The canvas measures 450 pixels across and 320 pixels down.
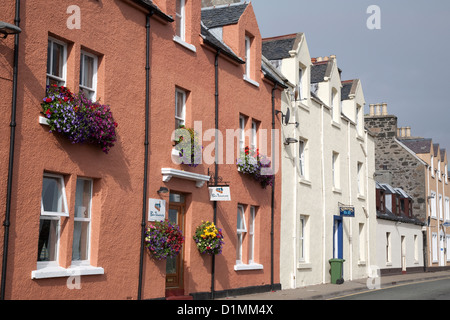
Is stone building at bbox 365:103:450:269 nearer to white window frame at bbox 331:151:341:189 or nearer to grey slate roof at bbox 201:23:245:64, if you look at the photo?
white window frame at bbox 331:151:341:189

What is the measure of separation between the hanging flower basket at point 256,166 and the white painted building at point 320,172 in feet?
6.40

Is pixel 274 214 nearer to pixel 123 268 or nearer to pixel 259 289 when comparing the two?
pixel 259 289

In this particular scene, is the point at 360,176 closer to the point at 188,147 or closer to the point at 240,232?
the point at 240,232

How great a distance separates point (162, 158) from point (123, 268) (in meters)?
2.86

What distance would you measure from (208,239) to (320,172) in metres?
9.79

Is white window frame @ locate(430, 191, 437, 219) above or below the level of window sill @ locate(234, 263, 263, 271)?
above

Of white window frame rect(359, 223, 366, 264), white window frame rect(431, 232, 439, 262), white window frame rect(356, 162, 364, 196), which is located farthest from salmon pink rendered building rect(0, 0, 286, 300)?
white window frame rect(431, 232, 439, 262)

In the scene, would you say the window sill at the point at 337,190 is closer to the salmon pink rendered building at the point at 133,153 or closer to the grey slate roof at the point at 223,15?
the salmon pink rendered building at the point at 133,153

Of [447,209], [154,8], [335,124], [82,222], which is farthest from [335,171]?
[447,209]

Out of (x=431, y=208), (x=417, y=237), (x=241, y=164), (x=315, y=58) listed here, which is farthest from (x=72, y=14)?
(x=431, y=208)

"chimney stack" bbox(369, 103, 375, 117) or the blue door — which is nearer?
the blue door

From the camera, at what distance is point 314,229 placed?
75.8ft

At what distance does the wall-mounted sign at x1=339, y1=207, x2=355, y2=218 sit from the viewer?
25047 mm

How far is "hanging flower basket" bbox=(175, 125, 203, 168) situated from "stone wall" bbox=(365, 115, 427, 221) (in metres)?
29.0
